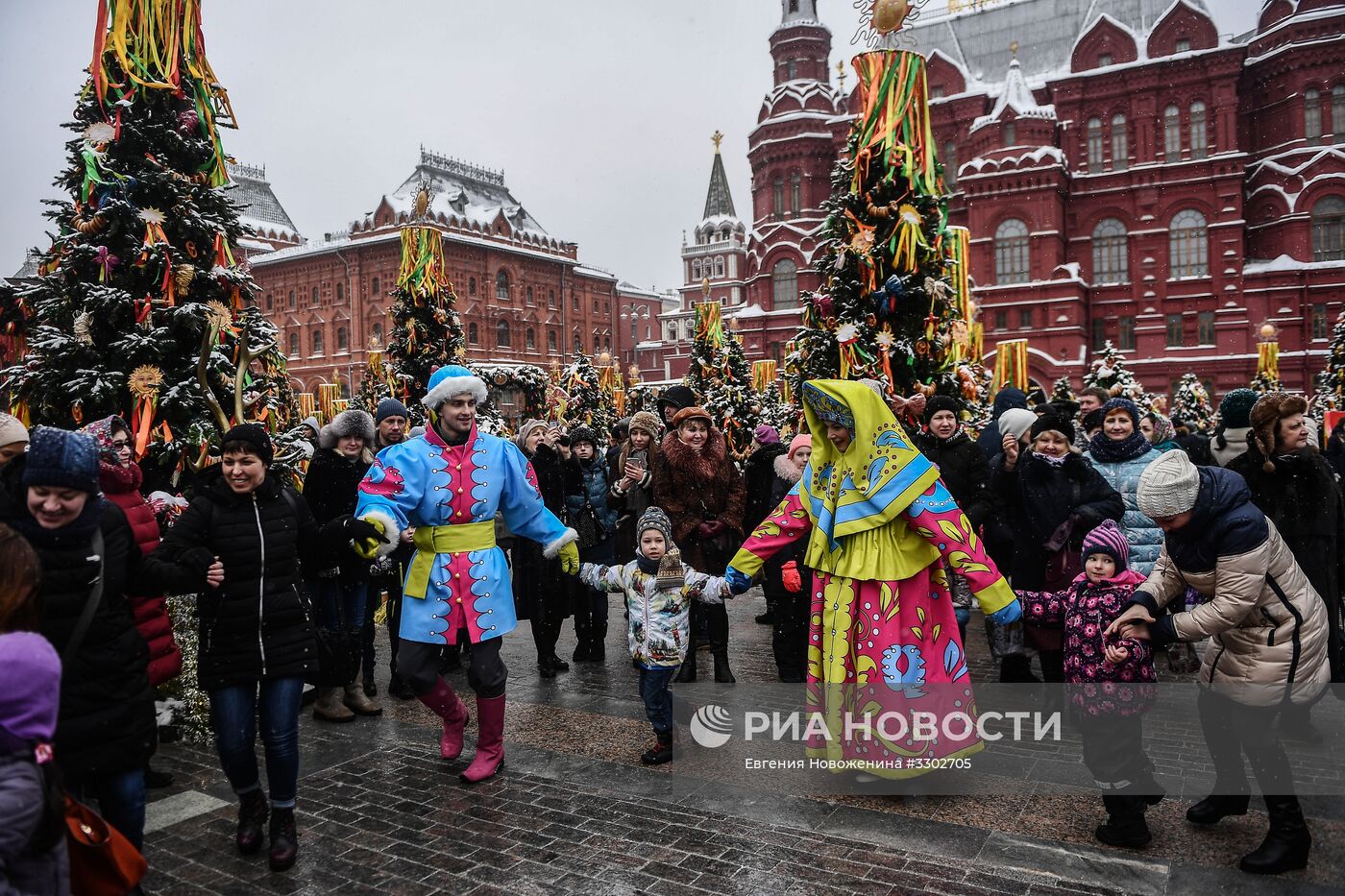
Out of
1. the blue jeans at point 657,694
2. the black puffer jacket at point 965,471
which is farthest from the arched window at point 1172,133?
the blue jeans at point 657,694

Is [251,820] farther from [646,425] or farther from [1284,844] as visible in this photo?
[1284,844]

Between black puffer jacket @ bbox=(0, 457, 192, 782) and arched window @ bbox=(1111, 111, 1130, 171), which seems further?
arched window @ bbox=(1111, 111, 1130, 171)

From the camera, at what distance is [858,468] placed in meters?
4.31

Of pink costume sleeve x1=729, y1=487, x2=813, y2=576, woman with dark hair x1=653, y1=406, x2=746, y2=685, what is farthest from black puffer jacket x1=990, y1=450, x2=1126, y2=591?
woman with dark hair x1=653, y1=406, x2=746, y2=685

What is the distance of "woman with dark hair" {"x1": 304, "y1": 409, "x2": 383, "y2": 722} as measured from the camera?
19.0 ft

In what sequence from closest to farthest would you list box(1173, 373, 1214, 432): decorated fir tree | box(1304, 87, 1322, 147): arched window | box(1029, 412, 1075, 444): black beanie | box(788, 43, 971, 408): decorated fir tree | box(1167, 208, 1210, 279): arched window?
1. box(1029, 412, 1075, 444): black beanie
2. box(788, 43, 971, 408): decorated fir tree
3. box(1173, 373, 1214, 432): decorated fir tree
4. box(1304, 87, 1322, 147): arched window
5. box(1167, 208, 1210, 279): arched window

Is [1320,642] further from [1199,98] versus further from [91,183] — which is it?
[1199,98]

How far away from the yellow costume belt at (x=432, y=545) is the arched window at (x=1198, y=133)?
45775 millimetres

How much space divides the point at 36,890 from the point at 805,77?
5248 centimetres

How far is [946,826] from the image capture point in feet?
12.8

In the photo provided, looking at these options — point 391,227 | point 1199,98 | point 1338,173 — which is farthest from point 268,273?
point 1338,173

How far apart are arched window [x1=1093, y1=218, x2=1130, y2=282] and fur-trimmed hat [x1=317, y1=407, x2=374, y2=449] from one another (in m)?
42.7

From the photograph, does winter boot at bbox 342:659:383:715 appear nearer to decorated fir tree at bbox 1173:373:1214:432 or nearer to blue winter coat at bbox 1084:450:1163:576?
blue winter coat at bbox 1084:450:1163:576

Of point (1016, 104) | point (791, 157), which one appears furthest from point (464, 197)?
point (1016, 104)
